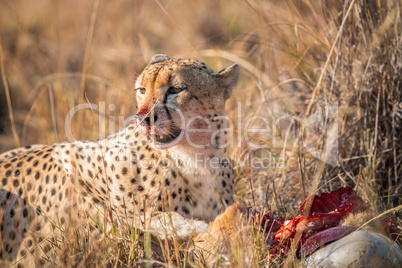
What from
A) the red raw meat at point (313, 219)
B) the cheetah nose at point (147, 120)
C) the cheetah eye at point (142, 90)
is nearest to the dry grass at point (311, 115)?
the red raw meat at point (313, 219)

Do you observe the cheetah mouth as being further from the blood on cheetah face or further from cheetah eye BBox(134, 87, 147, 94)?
cheetah eye BBox(134, 87, 147, 94)

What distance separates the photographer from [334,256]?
1990 mm

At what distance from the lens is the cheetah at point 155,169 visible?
8.02 ft

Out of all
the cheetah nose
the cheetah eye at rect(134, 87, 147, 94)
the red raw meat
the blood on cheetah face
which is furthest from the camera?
the cheetah eye at rect(134, 87, 147, 94)

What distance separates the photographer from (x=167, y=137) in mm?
2498

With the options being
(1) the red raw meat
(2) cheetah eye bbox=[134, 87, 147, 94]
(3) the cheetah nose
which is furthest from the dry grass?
(3) the cheetah nose

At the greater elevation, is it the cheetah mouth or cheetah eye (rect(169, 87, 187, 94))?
cheetah eye (rect(169, 87, 187, 94))

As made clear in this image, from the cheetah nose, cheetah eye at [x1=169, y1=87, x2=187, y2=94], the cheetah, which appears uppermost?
cheetah eye at [x1=169, y1=87, x2=187, y2=94]

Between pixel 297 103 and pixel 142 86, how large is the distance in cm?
149

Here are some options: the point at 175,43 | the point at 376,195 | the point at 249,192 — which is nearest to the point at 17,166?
the point at 249,192

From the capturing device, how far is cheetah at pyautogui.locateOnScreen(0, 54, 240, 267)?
2.44 meters

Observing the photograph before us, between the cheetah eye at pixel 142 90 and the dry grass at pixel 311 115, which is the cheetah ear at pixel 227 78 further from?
the dry grass at pixel 311 115

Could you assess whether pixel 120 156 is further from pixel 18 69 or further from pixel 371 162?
pixel 18 69

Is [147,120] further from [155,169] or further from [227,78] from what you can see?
[227,78]
